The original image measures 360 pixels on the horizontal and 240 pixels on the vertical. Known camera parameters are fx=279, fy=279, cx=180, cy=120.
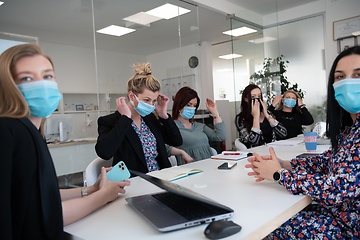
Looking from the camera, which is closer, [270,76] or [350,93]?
[350,93]

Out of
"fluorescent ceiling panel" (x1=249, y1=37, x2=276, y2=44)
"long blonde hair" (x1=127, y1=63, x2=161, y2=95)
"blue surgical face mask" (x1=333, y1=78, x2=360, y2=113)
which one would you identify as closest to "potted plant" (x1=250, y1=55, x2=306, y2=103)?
"fluorescent ceiling panel" (x1=249, y1=37, x2=276, y2=44)

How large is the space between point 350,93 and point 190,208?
85 centimetres

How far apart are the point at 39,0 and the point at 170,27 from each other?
7.40 feet

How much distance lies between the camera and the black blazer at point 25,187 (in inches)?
27.3

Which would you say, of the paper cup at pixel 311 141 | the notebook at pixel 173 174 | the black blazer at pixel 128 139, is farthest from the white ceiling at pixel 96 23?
the paper cup at pixel 311 141

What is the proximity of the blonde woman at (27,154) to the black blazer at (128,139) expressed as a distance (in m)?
0.95

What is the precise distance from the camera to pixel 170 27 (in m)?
4.96

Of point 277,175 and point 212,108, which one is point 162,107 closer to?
point 212,108

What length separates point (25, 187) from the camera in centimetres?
73

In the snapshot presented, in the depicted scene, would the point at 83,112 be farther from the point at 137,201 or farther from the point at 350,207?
the point at 350,207

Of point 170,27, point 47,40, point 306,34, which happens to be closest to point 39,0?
point 47,40

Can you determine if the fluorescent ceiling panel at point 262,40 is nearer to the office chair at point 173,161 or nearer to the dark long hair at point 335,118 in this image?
the office chair at point 173,161

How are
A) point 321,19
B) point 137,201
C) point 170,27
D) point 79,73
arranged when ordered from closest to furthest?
1. point 137,201
2. point 79,73
3. point 170,27
4. point 321,19

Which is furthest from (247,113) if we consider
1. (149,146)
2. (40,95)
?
(40,95)
